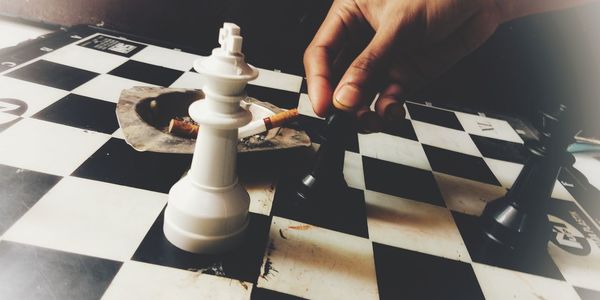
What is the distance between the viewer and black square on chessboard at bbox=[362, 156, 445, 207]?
1220 millimetres

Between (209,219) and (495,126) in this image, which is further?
(495,126)

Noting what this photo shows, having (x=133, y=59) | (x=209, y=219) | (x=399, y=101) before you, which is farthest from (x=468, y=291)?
(x=133, y=59)

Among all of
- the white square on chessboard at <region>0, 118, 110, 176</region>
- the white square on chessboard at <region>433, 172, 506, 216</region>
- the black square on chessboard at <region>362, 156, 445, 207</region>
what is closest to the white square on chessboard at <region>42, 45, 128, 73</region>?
the white square on chessboard at <region>0, 118, 110, 176</region>

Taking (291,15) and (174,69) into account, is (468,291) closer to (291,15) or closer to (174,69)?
(174,69)

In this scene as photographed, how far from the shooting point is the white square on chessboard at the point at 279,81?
75.5 inches

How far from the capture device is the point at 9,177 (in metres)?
0.91

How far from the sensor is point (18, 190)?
881mm

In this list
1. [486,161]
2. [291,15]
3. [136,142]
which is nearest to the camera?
[136,142]

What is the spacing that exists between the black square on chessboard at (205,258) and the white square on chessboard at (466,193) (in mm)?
672

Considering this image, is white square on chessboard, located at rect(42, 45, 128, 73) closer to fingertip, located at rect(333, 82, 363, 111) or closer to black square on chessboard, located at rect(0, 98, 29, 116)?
black square on chessboard, located at rect(0, 98, 29, 116)

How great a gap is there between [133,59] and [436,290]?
1658mm

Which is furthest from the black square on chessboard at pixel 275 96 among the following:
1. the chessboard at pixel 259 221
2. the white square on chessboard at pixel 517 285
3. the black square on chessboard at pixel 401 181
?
the white square on chessboard at pixel 517 285

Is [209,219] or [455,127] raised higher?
[209,219]

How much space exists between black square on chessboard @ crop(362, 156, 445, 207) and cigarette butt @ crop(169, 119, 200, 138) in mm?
548
